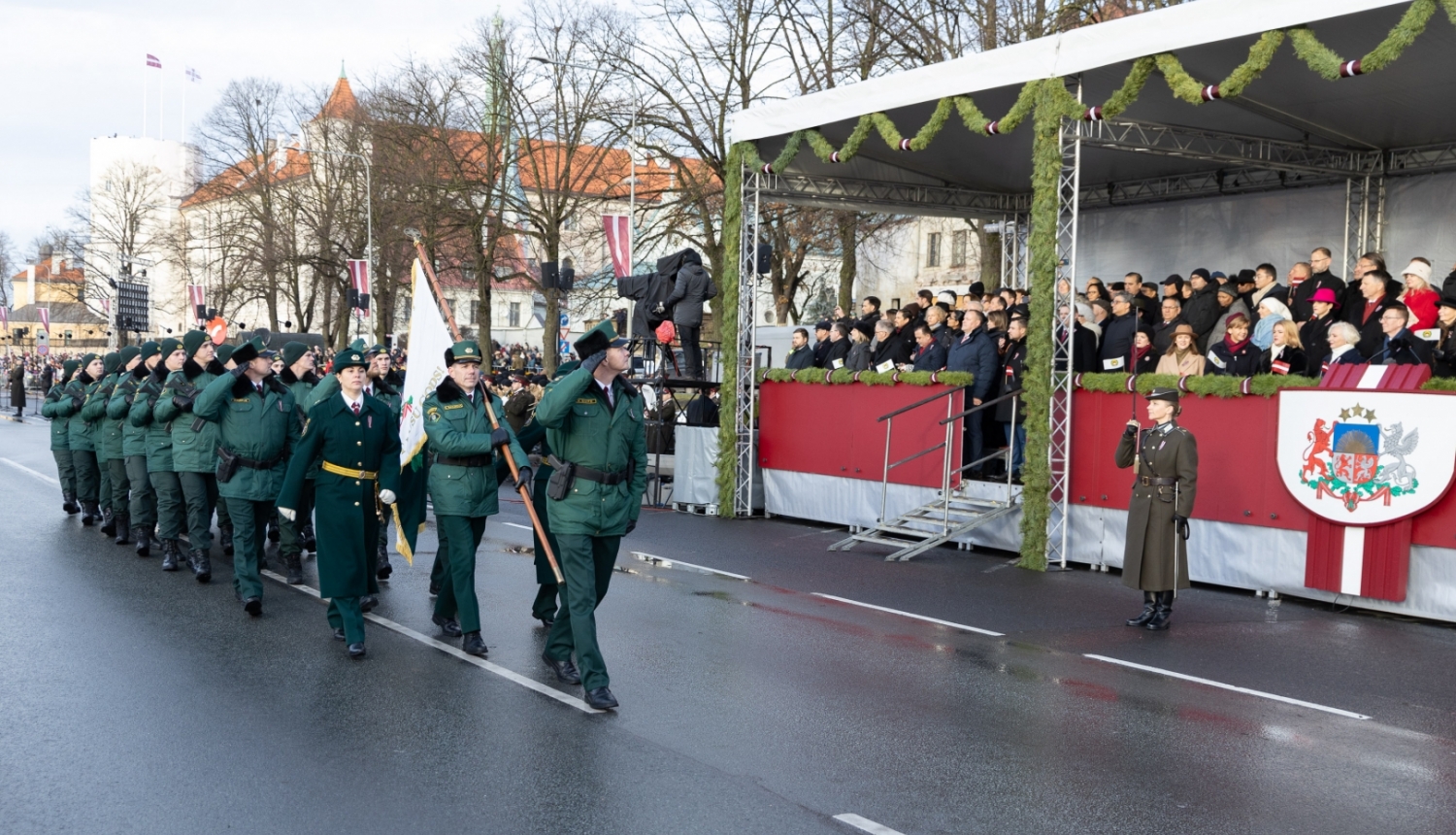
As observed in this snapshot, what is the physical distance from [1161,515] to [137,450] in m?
9.32

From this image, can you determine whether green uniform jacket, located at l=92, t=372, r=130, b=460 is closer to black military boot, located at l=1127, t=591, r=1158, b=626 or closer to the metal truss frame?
the metal truss frame

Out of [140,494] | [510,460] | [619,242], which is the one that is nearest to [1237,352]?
[510,460]

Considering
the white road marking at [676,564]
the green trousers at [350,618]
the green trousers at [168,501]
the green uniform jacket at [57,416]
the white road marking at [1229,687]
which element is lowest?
the white road marking at [676,564]

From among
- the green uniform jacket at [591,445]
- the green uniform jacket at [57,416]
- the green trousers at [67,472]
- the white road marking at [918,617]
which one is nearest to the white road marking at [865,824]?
the green uniform jacket at [591,445]

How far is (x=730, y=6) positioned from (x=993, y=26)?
25.4 ft

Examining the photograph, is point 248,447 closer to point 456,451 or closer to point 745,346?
point 456,451

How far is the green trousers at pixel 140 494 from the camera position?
42.5 ft

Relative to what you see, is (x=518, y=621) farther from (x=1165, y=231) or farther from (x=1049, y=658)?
(x=1165, y=231)

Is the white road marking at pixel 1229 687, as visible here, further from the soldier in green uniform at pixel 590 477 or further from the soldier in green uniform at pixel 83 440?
the soldier in green uniform at pixel 83 440

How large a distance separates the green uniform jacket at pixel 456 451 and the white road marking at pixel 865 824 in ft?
12.0

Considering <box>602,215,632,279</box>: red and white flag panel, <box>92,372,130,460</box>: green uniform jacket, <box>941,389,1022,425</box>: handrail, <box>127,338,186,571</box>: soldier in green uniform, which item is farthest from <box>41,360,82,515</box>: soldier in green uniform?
<box>602,215,632,279</box>: red and white flag panel

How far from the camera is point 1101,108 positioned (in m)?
12.9

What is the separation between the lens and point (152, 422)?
472 inches

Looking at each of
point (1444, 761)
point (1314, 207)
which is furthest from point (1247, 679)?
point (1314, 207)
